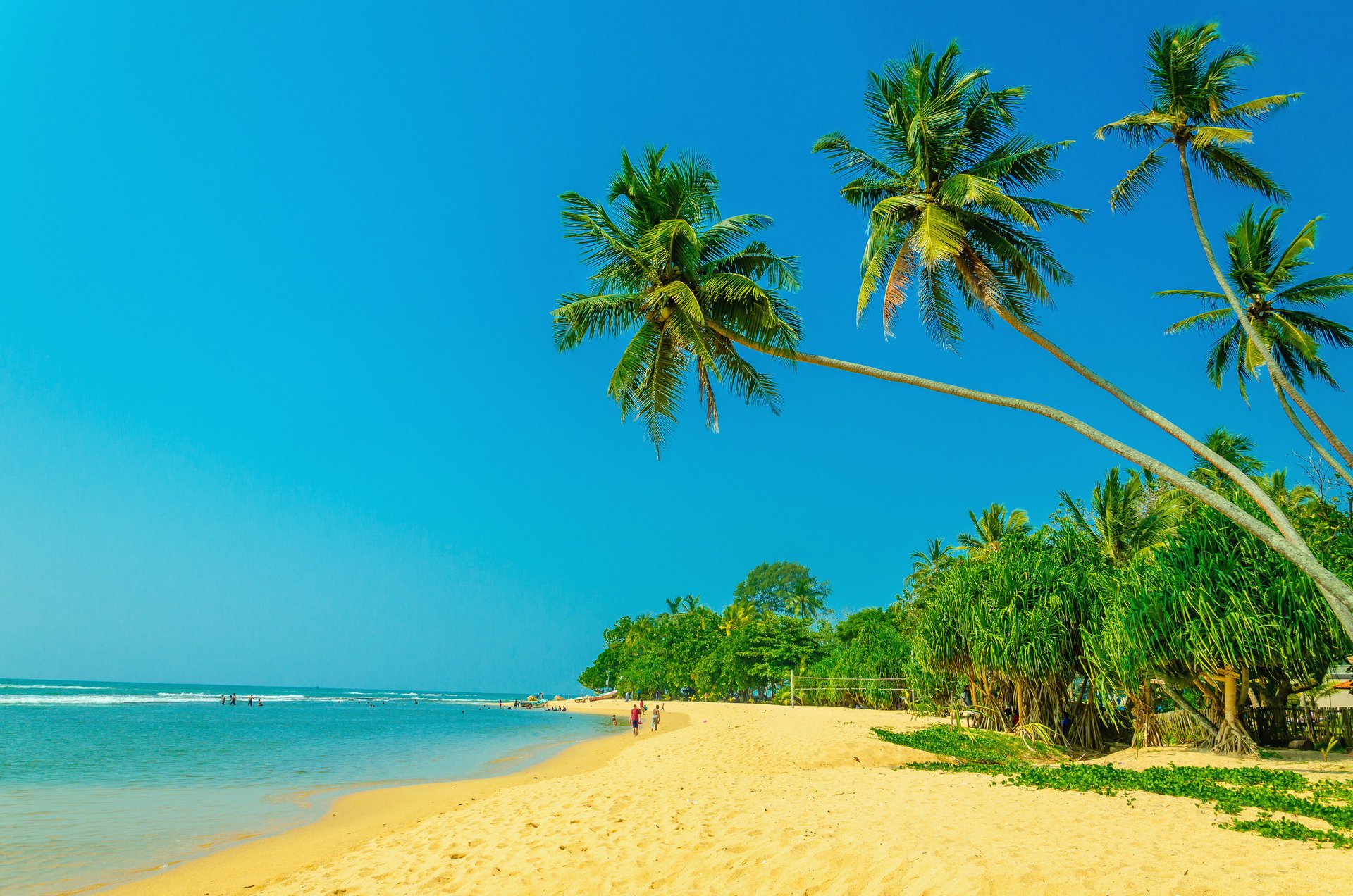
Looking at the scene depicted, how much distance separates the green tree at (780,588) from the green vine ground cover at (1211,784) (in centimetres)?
6444

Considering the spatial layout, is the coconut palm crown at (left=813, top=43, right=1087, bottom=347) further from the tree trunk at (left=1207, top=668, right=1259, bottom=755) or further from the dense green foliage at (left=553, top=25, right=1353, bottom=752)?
the tree trunk at (left=1207, top=668, right=1259, bottom=755)

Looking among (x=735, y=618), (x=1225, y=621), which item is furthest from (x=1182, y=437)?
(x=735, y=618)

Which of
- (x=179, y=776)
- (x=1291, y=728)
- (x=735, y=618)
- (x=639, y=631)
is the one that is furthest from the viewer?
(x=639, y=631)

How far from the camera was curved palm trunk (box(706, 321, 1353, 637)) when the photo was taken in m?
8.62

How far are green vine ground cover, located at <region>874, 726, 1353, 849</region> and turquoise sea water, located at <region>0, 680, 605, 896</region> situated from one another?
1188 centimetres

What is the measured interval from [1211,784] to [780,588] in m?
74.3

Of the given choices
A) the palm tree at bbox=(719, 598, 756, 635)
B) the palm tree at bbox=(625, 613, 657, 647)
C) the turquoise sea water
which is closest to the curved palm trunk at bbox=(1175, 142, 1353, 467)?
the turquoise sea water

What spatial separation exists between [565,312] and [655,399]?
2.24m

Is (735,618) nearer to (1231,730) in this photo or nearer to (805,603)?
(805,603)

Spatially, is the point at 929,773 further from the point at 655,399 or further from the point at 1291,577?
the point at 655,399

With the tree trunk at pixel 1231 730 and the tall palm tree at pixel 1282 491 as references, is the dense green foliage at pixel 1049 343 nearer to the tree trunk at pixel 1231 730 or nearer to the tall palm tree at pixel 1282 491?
the tree trunk at pixel 1231 730

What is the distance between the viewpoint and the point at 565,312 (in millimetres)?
12844

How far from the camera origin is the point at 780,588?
82.9 meters

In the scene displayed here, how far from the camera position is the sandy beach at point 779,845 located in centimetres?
590
